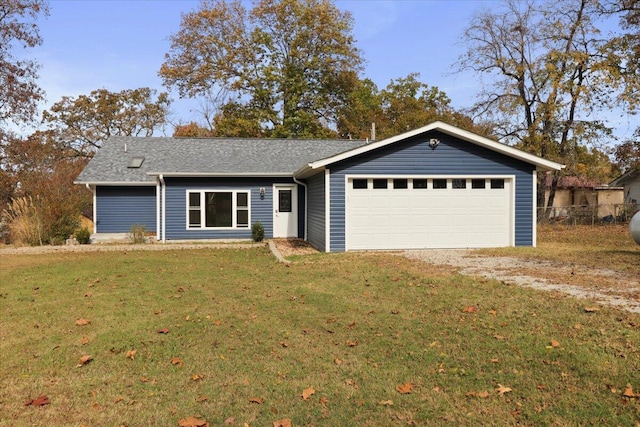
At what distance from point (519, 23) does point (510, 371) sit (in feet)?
90.8

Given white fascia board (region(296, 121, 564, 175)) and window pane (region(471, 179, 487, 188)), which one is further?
window pane (region(471, 179, 487, 188))

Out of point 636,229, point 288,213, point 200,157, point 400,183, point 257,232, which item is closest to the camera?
point 636,229

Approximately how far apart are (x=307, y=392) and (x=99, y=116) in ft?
130

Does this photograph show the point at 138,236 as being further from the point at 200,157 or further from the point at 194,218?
the point at 200,157

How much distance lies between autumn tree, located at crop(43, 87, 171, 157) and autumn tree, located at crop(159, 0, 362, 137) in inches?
283

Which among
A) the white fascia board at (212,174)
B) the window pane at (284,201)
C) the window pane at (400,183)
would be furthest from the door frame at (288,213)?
the window pane at (400,183)

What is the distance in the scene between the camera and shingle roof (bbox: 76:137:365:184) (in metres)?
17.7

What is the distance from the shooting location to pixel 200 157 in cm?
1892

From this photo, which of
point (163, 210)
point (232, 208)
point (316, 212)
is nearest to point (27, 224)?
point (163, 210)

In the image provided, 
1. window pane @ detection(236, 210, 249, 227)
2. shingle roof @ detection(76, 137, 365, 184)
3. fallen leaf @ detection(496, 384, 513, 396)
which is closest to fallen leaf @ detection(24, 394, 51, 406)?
fallen leaf @ detection(496, 384, 513, 396)

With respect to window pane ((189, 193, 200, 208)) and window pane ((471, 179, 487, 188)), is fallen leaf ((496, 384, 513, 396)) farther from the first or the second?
window pane ((189, 193, 200, 208))

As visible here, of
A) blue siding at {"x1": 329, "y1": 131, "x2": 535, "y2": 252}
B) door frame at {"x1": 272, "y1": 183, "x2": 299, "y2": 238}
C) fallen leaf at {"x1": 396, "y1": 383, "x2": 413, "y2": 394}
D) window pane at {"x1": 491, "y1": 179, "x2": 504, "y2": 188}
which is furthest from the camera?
door frame at {"x1": 272, "y1": 183, "x2": 299, "y2": 238}

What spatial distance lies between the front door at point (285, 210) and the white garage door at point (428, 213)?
4.94 metres

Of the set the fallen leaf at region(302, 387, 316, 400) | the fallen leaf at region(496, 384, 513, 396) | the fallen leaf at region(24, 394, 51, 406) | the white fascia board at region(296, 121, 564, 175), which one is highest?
the white fascia board at region(296, 121, 564, 175)
